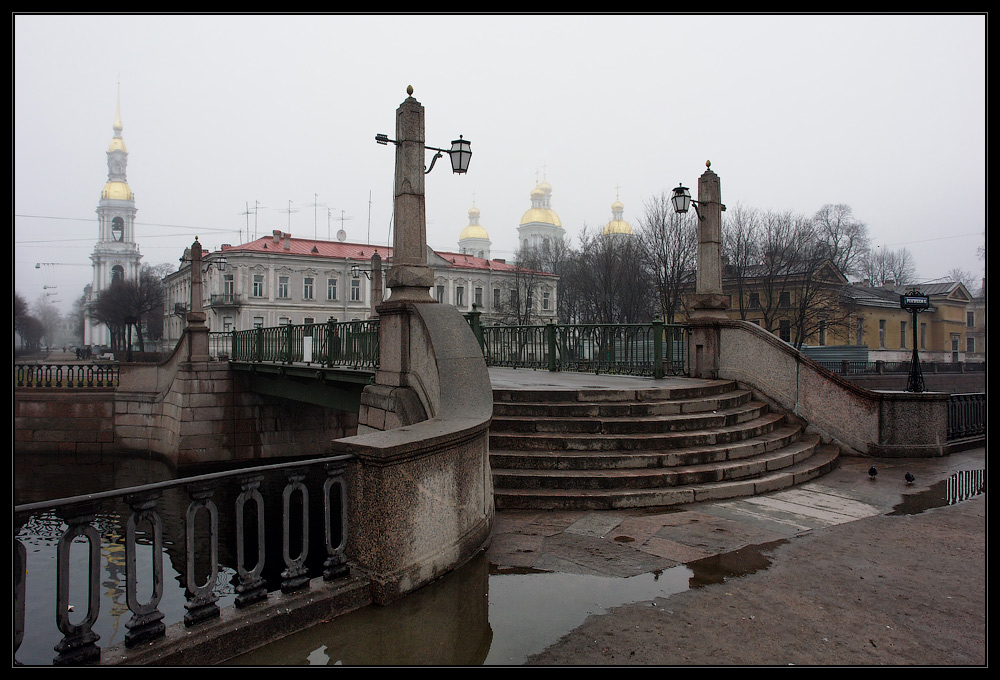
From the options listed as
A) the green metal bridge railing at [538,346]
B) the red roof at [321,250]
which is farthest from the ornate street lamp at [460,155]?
the red roof at [321,250]

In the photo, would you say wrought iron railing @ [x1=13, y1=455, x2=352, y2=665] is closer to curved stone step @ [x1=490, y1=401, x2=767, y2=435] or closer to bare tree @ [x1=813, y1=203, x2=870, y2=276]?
curved stone step @ [x1=490, y1=401, x2=767, y2=435]

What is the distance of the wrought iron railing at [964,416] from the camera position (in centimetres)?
1047

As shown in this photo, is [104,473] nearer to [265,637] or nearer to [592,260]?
[265,637]

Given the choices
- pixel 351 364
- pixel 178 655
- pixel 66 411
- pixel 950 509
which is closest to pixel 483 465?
pixel 178 655

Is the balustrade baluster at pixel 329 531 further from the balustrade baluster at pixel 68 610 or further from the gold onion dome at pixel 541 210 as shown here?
the gold onion dome at pixel 541 210

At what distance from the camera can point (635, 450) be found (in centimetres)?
783

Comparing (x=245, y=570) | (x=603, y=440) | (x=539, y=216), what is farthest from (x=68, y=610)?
(x=539, y=216)

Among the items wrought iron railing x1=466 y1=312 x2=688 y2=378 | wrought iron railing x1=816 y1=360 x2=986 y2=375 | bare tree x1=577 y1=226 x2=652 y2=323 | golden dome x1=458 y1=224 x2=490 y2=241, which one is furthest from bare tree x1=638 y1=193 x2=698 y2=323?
golden dome x1=458 y1=224 x2=490 y2=241

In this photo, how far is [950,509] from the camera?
21.9 ft

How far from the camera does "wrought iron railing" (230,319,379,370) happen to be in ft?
35.9

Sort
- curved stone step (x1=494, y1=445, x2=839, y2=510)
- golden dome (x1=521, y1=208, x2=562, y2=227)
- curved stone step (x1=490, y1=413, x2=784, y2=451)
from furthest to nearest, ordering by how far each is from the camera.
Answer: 1. golden dome (x1=521, y1=208, x2=562, y2=227)
2. curved stone step (x1=490, y1=413, x2=784, y2=451)
3. curved stone step (x1=494, y1=445, x2=839, y2=510)

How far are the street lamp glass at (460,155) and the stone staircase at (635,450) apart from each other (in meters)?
3.54

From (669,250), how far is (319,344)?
25603mm

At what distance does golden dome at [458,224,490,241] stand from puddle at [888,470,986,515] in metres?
87.0
